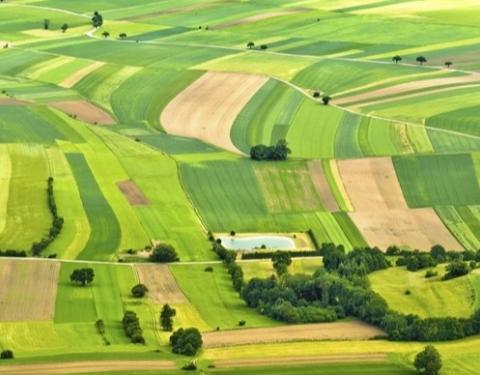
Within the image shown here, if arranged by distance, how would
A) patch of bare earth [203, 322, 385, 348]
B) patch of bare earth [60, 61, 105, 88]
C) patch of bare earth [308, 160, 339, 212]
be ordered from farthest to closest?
patch of bare earth [60, 61, 105, 88], patch of bare earth [308, 160, 339, 212], patch of bare earth [203, 322, 385, 348]

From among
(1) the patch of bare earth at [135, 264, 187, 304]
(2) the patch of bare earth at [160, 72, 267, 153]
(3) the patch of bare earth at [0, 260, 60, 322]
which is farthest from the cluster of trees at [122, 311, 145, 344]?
(2) the patch of bare earth at [160, 72, 267, 153]

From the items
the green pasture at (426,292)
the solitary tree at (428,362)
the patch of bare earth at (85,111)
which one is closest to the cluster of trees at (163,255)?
the green pasture at (426,292)

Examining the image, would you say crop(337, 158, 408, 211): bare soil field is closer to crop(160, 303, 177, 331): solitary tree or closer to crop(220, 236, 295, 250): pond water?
crop(220, 236, 295, 250): pond water

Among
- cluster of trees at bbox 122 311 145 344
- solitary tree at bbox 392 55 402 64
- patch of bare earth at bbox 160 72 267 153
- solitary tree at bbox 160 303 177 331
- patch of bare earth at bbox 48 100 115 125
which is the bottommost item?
patch of bare earth at bbox 48 100 115 125

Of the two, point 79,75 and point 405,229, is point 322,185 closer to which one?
point 405,229

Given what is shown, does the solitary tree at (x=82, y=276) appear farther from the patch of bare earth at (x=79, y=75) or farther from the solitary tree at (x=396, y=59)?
the solitary tree at (x=396, y=59)

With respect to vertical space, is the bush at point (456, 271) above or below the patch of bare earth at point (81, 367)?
below
